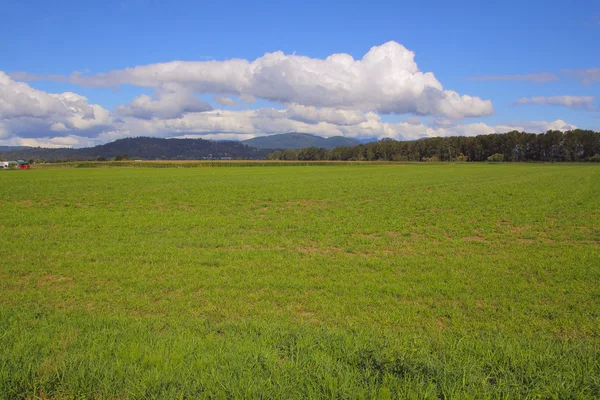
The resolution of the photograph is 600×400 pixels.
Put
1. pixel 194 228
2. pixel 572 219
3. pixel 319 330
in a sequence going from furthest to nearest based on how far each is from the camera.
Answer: pixel 572 219 < pixel 194 228 < pixel 319 330

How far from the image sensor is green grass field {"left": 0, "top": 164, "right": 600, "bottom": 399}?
4.62 metres

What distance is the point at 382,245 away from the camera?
1379 centimetres

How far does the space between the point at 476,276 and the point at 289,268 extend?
5.04m

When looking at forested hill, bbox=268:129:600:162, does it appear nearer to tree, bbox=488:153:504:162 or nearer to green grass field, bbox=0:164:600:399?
tree, bbox=488:153:504:162

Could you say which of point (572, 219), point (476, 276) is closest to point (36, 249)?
point (476, 276)

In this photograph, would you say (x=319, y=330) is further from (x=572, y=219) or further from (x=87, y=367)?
(x=572, y=219)

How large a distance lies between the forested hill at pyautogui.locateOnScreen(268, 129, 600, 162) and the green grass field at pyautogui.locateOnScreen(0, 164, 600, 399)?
174m

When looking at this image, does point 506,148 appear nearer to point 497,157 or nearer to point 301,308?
point 497,157

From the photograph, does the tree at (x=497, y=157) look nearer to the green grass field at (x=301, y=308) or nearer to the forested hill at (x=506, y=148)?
the forested hill at (x=506, y=148)

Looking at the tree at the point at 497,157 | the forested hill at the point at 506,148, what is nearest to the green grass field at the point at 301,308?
the tree at the point at 497,157

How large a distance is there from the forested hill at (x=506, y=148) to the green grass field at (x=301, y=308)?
174 m

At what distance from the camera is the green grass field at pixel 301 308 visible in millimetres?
4621

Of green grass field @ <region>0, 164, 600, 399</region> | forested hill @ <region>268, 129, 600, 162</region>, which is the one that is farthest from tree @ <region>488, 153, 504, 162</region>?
green grass field @ <region>0, 164, 600, 399</region>

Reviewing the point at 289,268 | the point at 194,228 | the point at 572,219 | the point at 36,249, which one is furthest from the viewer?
the point at 572,219
